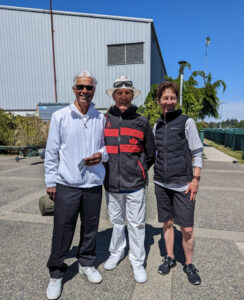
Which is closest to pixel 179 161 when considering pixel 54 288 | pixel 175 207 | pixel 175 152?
pixel 175 152

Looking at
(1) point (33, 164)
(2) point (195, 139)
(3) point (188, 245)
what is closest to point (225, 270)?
(3) point (188, 245)

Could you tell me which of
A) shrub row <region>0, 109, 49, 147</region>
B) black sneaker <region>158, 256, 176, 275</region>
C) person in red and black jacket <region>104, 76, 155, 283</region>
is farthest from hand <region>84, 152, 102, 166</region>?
shrub row <region>0, 109, 49, 147</region>

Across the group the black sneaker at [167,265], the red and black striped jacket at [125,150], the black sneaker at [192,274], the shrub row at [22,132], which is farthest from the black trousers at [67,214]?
the shrub row at [22,132]

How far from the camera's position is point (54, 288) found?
2.05 metres

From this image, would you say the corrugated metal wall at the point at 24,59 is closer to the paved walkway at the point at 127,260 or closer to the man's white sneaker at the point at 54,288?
the paved walkway at the point at 127,260

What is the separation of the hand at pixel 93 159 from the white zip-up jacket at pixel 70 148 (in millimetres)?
62

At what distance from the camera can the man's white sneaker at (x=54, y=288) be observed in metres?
2.00

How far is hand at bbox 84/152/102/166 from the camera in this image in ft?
6.60

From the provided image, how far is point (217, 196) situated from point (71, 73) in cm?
1439

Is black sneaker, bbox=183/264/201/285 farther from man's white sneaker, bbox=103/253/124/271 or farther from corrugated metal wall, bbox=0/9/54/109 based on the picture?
corrugated metal wall, bbox=0/9/54/109

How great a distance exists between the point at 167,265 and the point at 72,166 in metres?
1.50

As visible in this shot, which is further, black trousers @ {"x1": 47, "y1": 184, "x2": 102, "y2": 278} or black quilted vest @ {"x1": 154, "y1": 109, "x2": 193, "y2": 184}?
black quilted vest @ {"x1": 154, "y1": 109, "x2": 193, "y2": 184}

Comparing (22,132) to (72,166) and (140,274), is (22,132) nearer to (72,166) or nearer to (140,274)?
(72,166)

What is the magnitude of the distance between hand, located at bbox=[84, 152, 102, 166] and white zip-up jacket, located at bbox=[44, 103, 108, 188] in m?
0.06
